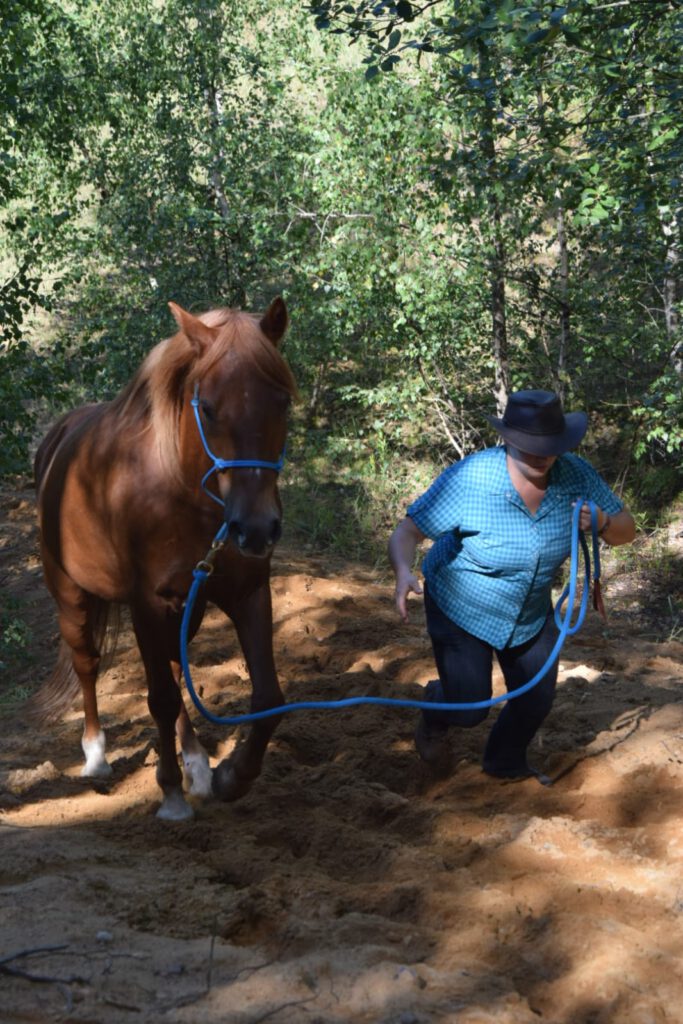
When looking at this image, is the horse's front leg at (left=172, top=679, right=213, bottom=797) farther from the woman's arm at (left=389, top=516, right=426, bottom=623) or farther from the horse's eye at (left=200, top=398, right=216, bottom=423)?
the horse's eye at (left=200, top=398, right=216, bottom=423)

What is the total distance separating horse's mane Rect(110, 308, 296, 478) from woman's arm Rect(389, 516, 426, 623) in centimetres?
70

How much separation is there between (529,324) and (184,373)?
8856 mm

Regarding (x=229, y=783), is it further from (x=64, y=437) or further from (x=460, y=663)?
(x=64, y=437)

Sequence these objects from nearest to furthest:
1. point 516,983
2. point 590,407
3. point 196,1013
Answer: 1. point 196,1013
2. point 516,983
3. point 590,407

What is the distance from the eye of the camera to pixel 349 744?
5.13 meters

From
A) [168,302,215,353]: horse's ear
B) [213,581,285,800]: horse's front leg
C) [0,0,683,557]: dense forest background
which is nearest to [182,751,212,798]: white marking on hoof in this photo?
[213,581,285,800]: horse's front leg

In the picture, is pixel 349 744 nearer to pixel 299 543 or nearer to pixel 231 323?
pixel 231 323

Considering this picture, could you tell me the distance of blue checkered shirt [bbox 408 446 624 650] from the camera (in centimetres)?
405

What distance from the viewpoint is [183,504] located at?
413cm

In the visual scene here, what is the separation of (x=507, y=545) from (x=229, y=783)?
1.57m

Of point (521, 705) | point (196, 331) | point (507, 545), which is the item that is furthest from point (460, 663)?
point (196, 331)

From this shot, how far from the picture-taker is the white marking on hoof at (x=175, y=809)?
14.6 ft

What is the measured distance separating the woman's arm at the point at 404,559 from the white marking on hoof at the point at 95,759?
203cm

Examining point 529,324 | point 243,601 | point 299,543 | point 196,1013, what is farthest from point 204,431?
point 529,324
